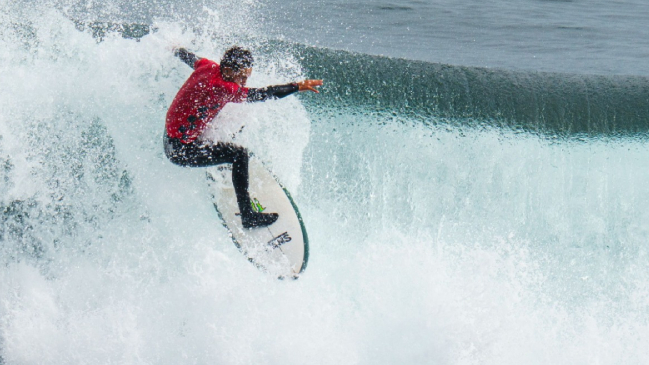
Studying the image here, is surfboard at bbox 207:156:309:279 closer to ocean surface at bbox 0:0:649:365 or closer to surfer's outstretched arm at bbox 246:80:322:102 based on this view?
ocean surface at bbox 0:0:649:365

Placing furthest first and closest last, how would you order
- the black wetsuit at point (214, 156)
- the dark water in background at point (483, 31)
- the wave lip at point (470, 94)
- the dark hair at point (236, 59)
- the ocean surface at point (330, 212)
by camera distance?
the dark water in background at point (483, 31)
the wave lip at point (470, 94)
the ocean surface at point (330, 212)
the black wetsuit at point (214, 156)
the dark hair at point (236, 59)

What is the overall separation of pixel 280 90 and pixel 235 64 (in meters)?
0.39

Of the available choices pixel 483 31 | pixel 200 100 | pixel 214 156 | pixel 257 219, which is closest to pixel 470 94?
pixel 257 219

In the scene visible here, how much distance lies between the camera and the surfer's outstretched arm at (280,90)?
4.96 meters

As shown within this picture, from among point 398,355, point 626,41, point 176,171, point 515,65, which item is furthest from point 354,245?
point 626,41

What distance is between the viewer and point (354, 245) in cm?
650

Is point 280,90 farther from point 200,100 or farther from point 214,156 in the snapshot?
point 214,156

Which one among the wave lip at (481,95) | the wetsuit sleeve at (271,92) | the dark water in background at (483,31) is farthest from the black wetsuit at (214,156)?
the dark water in background at (483,31)

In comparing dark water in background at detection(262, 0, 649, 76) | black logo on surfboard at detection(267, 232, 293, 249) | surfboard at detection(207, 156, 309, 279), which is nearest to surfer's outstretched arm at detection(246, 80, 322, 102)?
surfboard at detection(207, 156, 309, 279)

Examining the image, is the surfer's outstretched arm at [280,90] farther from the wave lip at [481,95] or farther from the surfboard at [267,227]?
the wave lip at [481,95]

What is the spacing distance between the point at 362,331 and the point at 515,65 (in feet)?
16.7

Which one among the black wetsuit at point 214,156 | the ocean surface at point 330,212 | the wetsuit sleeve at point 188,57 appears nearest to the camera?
the black wetsuit at point 214,156

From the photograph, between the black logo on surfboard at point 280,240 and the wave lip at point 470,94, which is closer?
the black logo on surfboard at point 280,240

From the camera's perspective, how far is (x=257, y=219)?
220 inches
